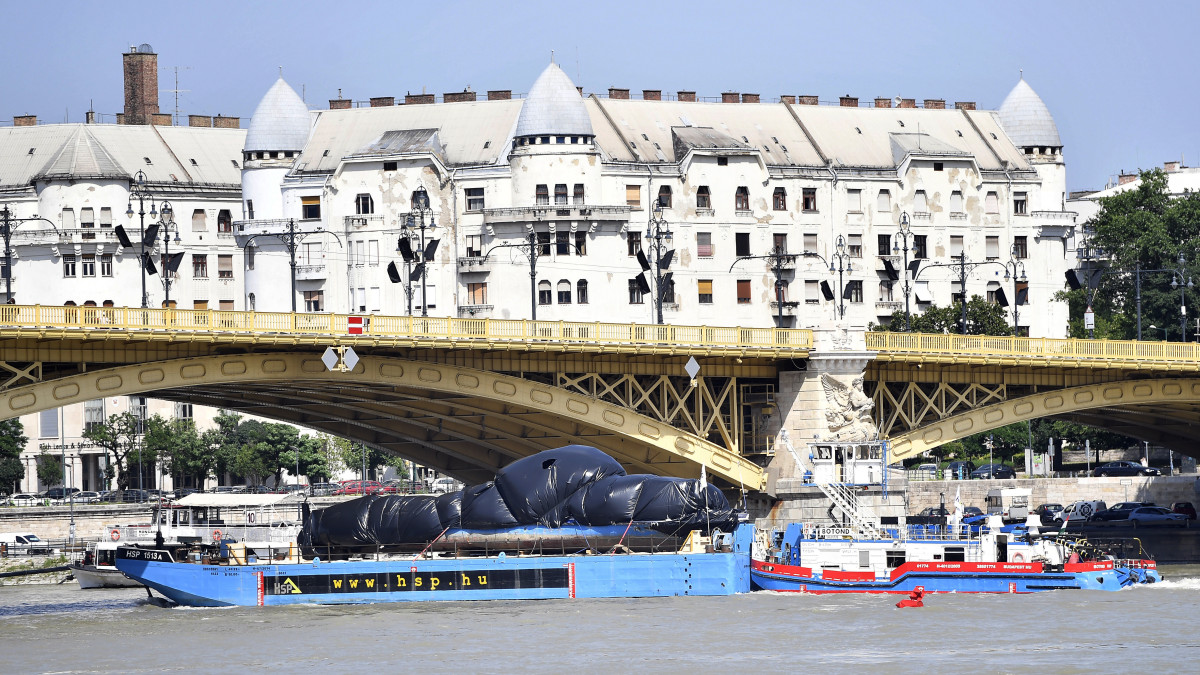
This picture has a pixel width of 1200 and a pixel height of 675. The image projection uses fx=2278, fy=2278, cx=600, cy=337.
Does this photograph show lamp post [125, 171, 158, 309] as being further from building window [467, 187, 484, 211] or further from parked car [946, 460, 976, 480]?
parked car [946, 460, 976, 480]

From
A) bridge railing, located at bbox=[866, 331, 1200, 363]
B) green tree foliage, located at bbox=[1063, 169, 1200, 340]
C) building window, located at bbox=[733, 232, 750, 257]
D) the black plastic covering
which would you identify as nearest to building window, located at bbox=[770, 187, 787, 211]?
building window, located at bbox=[733, 232, 750, 257]

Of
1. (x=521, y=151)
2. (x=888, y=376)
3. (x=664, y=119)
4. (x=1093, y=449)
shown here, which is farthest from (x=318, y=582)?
(x=1093, y=449)

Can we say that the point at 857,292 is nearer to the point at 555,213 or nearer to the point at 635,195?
the point at 635,195

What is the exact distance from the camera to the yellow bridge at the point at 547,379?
241 feet

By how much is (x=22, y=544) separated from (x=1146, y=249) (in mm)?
73286

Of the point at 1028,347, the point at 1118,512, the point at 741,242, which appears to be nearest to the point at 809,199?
the point at 741,242

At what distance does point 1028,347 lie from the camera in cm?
9256

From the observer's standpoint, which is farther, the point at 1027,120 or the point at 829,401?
the point at 1027,120

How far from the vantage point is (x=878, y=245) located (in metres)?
135

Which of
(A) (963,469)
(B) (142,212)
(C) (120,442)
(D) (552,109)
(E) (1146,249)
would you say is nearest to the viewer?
(B) (142,212)

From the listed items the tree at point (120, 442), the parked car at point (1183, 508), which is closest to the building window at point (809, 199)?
the parked car at point (1183, 508)

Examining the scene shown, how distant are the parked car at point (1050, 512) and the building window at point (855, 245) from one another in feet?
75.5

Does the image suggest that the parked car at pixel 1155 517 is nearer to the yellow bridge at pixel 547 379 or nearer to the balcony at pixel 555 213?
the yellow bridge at pixel 547 379

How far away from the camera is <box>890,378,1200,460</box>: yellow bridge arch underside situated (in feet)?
298
